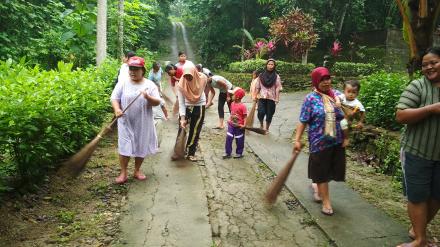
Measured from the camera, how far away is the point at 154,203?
463 cm

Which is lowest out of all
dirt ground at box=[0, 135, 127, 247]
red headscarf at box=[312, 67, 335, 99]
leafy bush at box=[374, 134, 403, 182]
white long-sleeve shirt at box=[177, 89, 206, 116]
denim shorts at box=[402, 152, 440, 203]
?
dirt ground at box=[0, 135, 127, 247]

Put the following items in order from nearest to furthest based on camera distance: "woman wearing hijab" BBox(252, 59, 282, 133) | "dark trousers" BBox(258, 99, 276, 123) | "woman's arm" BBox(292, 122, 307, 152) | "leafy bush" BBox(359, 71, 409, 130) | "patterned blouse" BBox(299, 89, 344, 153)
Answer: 1. "woman's arm" BBox(292, 122, 307, 152)
2. "patterned blouse" BBox(299, 89, 344, 153)
3. "leafy bush" BBox(359, 71, 409, 130)
4. "woman wearing hijab" BBox(252, 59, 282, 133)
5. "dark trousers" BBox(258, 99, 276, 123)

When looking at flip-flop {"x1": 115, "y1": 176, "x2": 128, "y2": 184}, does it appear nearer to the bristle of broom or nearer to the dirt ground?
the dirt ground

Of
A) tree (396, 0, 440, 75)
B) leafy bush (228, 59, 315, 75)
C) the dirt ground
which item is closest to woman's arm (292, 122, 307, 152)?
the dirt ground

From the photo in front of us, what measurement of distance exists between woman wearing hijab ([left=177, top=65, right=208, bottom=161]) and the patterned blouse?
2.27m

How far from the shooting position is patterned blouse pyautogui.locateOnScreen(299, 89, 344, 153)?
4.21 meters

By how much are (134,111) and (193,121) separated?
1.39 meters

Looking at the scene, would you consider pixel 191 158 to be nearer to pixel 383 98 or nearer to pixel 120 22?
pixel 383 98

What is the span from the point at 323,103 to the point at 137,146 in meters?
2.50

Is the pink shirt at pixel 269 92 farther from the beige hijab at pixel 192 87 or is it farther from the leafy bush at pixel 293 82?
the leafy bush at pixel 293 82

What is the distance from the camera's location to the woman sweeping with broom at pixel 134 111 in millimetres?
5047

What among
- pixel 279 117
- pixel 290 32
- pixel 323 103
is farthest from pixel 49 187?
pixel 290 32

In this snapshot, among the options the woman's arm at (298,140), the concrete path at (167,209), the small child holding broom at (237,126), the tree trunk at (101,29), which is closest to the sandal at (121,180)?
the concrete path at (167,209)

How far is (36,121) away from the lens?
4215 mm
